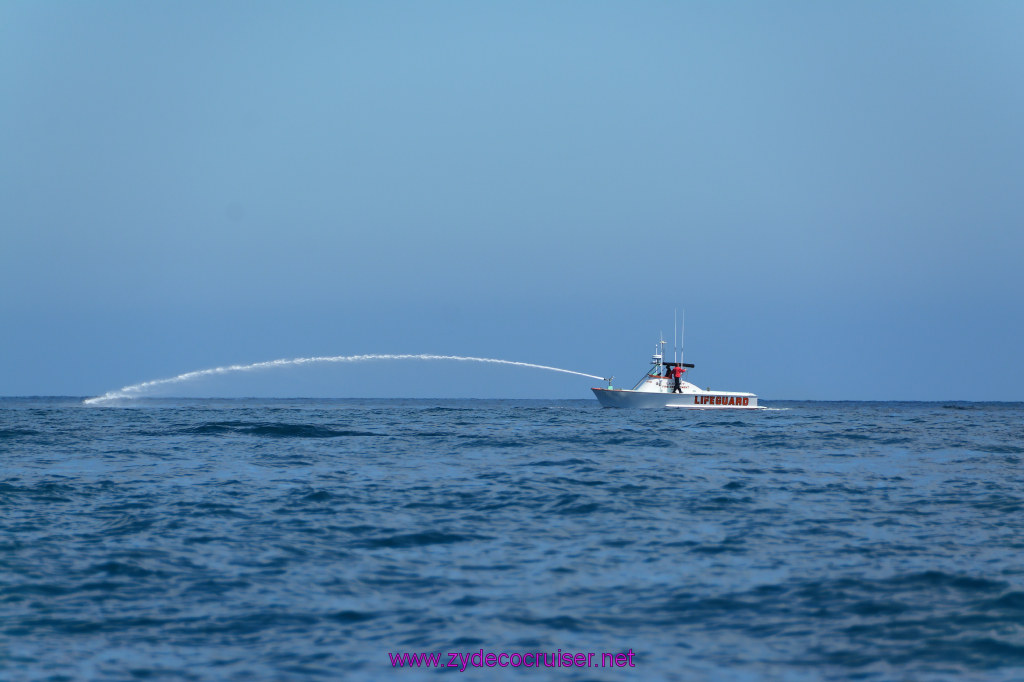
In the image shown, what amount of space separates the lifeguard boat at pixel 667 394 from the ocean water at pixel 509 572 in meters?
56.7

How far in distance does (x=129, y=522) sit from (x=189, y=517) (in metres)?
0.98

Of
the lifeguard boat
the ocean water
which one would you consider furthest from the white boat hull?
the ocean water

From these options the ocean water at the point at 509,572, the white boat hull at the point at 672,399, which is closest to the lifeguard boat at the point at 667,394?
the white boat hull at the point at 672,399

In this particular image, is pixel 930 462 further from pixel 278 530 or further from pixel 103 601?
pixel 103 601

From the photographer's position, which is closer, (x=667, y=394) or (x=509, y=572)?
(x=509, y=572)

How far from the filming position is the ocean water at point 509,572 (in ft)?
26.1

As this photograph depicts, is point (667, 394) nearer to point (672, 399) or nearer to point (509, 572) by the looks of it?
point (672, 399)

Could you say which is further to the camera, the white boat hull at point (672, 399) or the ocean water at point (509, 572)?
the white boat hull at point (672, 399)

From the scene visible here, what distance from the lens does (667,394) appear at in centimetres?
8012

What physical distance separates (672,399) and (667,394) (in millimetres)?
722

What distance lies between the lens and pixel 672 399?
80312 mm

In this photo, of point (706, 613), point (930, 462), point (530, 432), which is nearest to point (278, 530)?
point (706, 613)

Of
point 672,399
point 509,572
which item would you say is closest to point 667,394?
point 672,399

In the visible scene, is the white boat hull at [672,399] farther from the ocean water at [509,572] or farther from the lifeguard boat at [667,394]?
the ocean water at [509,572]
